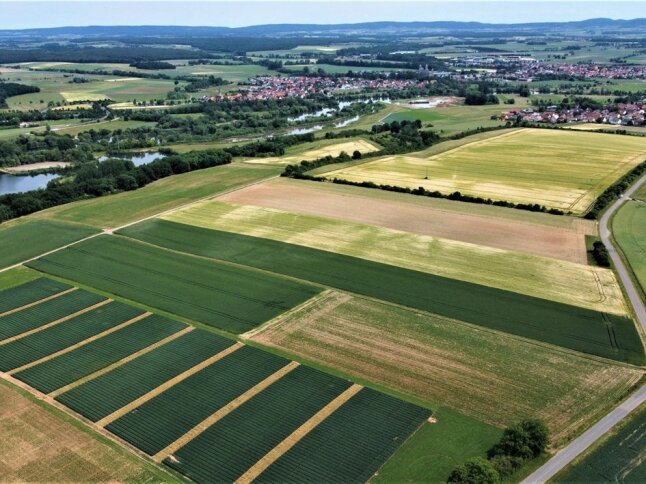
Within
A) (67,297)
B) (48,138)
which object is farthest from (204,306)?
(48,138)

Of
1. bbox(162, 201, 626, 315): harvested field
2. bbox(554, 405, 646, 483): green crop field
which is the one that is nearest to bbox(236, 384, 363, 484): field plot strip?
bbox(554, 405, 646, 483): green crop field

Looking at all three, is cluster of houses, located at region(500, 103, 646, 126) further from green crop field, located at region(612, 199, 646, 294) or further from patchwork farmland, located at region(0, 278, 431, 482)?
patchwork farmland, located at region(0, 278, 431, 482)

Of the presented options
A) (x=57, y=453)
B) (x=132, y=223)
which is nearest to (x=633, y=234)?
(x=132, y=223)

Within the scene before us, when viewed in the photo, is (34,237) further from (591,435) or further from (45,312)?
(591,435)

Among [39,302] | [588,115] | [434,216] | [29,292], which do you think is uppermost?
[588,115]

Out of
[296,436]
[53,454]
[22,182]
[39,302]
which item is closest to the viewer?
[53,454]

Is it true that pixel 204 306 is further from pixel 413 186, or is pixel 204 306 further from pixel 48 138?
pixel 48 138

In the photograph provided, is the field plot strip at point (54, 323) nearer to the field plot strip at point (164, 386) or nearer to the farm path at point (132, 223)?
the field plot strip at point (164, 386)
